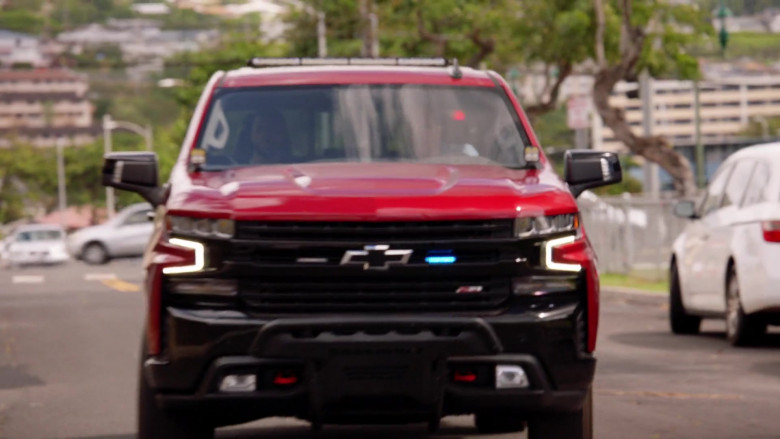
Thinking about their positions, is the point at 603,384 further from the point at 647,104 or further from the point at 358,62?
the point at 647,104

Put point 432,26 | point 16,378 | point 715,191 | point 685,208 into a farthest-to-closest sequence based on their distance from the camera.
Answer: point 432,26 → point 715,191 → point 685,208 → point 16,378

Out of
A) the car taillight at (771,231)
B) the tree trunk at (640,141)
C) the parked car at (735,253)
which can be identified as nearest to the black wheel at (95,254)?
the tree trunk at (640,141)

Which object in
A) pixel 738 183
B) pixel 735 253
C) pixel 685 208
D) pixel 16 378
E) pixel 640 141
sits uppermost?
pixel 738 183

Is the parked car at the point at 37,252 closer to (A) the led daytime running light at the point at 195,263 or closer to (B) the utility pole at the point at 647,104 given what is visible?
(B) the utility pole at the point at 647,104

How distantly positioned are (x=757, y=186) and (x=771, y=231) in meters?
Answer: 0.65

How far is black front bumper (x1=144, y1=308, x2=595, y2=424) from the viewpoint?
721 centimetres

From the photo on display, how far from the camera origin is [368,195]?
7.45m

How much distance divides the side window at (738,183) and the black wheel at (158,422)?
8410 mm

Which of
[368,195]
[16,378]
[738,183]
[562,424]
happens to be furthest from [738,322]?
[368,195]

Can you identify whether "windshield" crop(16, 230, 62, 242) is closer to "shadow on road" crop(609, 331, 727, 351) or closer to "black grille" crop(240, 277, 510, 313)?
"shadow on road" crop(609, 331, 727, 351)

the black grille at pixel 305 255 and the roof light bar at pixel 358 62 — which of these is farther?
the roof light bar at pixel 358 62

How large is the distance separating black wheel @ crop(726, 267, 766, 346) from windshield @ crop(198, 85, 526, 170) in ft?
21.8

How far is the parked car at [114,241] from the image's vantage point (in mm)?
50438

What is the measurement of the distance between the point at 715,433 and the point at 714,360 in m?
4.61
